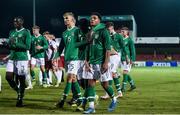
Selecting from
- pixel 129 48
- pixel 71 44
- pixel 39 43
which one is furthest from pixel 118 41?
pixel 39 43

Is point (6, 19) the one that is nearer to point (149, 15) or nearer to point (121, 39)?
point (149, 15)

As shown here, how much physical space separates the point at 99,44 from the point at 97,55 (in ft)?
0.83

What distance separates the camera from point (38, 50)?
19875mm

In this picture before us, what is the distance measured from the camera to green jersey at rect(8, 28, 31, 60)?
1216 cm

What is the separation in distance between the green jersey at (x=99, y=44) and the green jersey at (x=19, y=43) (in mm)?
2111

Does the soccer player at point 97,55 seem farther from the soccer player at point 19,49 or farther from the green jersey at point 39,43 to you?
the green jersey at point 39,43

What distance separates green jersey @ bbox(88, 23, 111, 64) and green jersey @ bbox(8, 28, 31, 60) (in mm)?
2111

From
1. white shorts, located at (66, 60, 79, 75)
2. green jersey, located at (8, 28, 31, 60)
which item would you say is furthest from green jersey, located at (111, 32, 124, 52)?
green jersey, located at (8, 28, 31, 60)

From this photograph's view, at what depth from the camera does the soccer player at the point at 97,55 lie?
10711 millimetres

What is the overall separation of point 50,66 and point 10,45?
939 centimetres

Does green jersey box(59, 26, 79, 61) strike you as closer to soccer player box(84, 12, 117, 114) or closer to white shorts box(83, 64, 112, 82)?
soccer player box(84, 12, 117, 114)

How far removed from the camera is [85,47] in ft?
38.4

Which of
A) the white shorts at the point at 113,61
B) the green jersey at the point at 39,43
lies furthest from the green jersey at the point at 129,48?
the green jersey at the point at 39,43

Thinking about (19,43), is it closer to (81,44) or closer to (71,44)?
(71,44)
